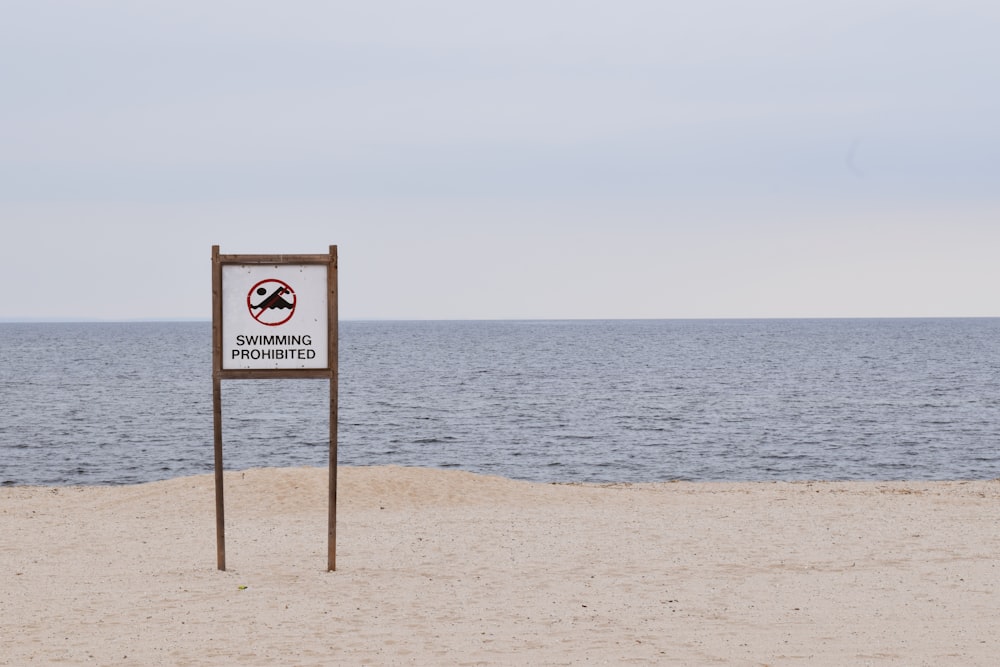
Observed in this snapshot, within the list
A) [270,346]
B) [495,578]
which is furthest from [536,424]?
[270,346]

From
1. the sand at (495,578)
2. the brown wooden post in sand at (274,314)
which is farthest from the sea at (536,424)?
the brown wooden post in sand at (274,314)

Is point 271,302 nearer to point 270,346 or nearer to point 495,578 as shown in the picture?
point 270,346

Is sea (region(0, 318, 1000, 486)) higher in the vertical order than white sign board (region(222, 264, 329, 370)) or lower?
lower

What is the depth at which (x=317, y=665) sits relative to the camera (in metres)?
7.79

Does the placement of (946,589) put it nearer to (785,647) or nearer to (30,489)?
(785,647)

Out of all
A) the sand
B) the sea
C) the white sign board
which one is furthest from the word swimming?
the sea

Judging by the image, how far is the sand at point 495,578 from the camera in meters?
8.34

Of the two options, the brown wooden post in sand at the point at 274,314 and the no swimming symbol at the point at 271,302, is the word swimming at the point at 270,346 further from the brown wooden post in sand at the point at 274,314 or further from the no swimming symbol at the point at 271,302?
the no swimming symbol at the point at 271,302

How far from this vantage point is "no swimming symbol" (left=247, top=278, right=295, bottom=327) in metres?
10.9

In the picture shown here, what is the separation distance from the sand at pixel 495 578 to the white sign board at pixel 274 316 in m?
2.29

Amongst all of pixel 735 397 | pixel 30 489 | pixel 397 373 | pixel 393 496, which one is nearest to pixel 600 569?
pixel 393 496

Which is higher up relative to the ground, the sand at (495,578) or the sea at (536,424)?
the sand at (495,578)

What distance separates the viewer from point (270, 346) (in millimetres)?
10922

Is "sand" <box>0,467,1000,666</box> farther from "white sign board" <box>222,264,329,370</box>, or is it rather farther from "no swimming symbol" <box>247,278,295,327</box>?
"no swimming symbol" <box>247,278,295,327</box>
